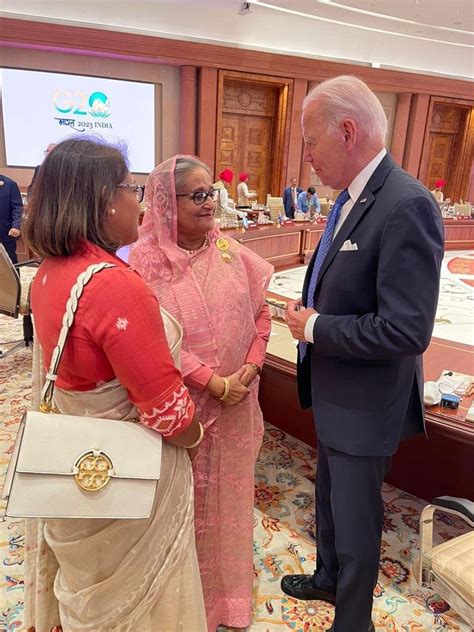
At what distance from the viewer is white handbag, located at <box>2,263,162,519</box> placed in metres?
0.94

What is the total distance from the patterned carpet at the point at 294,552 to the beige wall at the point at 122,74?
293 inches

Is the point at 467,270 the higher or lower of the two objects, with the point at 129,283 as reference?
lower

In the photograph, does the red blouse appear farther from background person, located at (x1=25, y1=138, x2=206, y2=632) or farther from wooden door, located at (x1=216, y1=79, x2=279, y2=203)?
wooden door, located at (x1=216, y1=79, x2=279, y2=203)

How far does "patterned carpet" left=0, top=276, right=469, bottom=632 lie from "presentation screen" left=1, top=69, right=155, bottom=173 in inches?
278

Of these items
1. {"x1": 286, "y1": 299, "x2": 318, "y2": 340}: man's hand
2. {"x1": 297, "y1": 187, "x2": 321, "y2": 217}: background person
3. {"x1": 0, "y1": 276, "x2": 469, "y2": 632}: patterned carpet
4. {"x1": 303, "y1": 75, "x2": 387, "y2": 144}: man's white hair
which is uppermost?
{"x1": 303, "y1": 75, "x2": 387, "y2": 144}: man's white hair

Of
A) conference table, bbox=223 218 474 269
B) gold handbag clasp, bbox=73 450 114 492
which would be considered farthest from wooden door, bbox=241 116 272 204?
gold handbag clasp, bbox=73 450 114 492

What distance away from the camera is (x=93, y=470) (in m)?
0.97

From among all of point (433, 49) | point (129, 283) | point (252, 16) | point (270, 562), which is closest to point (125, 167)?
point (129, 283)

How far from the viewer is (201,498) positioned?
160cm

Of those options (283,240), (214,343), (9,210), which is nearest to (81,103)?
(9,210)

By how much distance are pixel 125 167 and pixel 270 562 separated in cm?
174

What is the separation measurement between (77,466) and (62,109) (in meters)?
9.27

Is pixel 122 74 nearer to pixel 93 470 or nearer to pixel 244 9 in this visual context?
pixel 244 9

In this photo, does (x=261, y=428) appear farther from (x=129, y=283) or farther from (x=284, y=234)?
(x=284, y=234)
